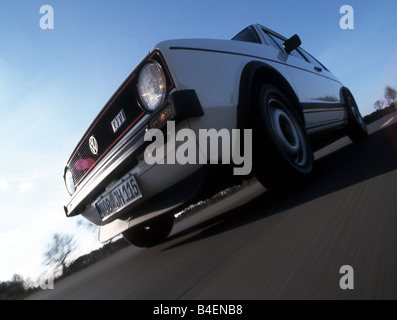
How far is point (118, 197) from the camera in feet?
6.80

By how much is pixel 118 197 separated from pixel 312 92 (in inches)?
96.7

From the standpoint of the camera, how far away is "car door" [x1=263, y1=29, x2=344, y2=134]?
9.68ft

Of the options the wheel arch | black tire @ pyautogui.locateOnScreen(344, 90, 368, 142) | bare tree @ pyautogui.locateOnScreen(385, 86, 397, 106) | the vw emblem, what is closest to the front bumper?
the vw emblem

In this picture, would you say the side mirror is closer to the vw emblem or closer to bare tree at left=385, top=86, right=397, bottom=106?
the vw emblem

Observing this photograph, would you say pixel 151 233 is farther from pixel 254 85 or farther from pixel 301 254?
pixel 301 254

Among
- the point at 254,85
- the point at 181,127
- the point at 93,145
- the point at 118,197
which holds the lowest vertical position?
the point at 118,197

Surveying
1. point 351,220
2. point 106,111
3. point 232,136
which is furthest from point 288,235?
point 106,111

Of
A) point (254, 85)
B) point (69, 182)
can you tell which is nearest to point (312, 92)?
point (254, 85)

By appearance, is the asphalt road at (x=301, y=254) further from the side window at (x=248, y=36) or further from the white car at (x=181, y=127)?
the side window at (x=248, y=36)

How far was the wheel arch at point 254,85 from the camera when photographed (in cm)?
181

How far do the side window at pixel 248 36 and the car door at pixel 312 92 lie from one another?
183 millimetres

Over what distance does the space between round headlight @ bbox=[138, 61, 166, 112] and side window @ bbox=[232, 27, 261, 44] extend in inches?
62.7

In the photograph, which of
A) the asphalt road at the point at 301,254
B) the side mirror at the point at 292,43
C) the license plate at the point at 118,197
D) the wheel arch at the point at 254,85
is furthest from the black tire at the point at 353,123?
the license plate at the point at 118,197
